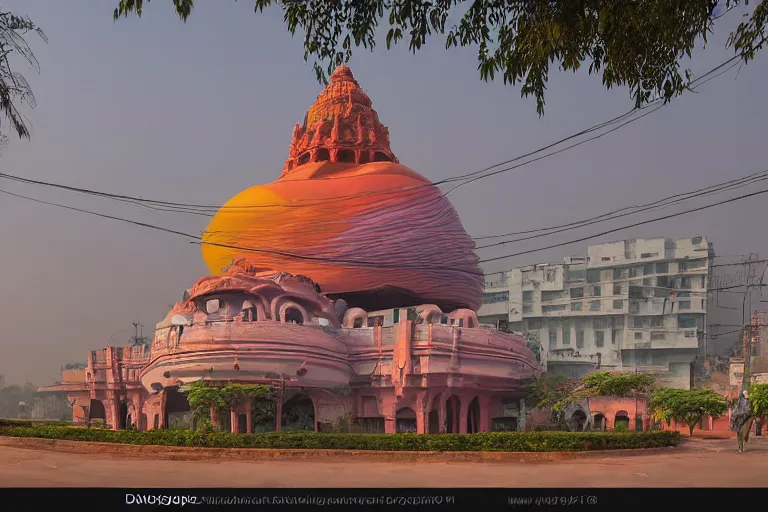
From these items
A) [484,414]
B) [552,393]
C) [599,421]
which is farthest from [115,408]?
[599,421]

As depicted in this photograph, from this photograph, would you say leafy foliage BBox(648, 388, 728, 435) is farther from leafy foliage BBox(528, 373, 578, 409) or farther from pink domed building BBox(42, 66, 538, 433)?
pink domed building BBox(42, 66, 538, 433)

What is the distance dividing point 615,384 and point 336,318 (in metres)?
7.92

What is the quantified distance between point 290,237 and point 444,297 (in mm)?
5220

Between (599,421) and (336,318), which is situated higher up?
(336,318)

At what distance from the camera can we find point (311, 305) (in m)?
25.0

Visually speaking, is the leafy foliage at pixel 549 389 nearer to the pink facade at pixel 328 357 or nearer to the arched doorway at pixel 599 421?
the pink facade at pixel 328 357

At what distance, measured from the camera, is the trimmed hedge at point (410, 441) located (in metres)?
16.9

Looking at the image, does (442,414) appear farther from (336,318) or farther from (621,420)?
(621,420)

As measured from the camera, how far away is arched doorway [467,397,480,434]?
26.3 m

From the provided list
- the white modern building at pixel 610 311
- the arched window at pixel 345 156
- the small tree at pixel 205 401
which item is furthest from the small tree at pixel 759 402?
the arched window at pixel 345 156

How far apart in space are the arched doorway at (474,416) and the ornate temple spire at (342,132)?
8637 mm

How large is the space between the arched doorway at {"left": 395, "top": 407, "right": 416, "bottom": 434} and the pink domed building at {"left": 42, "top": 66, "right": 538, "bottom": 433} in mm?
35

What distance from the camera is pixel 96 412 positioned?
99.6 feet
